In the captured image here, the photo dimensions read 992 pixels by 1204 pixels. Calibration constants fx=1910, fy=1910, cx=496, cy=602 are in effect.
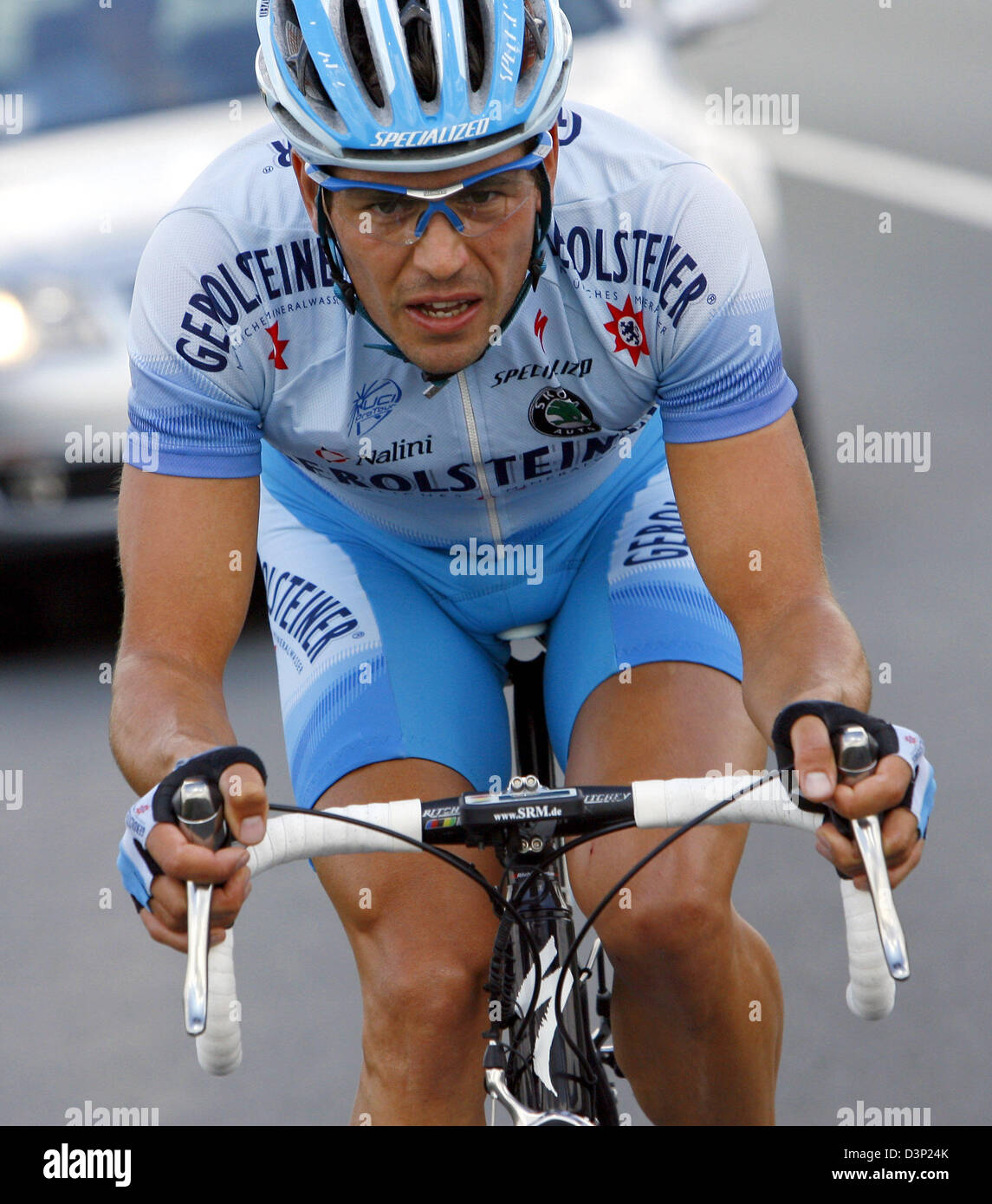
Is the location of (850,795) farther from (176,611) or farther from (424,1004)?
(176,611)

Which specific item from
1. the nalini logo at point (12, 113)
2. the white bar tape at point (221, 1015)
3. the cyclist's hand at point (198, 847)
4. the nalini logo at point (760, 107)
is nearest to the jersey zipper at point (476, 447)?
the cyclist's hand at point (198, 847)

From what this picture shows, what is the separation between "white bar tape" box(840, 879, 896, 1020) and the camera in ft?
7.72

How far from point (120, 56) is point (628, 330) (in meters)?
4.40

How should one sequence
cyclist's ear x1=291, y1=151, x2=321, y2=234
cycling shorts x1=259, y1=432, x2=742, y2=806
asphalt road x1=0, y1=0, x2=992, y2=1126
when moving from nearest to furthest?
1. cyclist's ear x1=291, y1=151, x2=321, y2=234
2. cycling shorts x1=259, y1=432, x2=742, y2=806
3. asphalt road x1=0, y1=0, x2=992, y2=1126

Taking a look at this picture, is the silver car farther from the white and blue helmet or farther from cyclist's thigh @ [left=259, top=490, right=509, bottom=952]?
the white and blue helmet

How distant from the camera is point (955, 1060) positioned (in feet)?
14.7

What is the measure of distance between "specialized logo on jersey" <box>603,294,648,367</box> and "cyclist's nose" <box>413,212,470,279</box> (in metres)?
0.43

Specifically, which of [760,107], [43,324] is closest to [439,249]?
[43,324]

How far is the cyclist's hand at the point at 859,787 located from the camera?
236 centimetres

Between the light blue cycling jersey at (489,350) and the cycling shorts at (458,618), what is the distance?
9.6 inches

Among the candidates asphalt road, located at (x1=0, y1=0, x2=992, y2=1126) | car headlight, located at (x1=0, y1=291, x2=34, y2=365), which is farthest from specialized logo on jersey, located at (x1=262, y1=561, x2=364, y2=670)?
car headlight, located at (x1=0, y1=291, x2=34, y2=365)

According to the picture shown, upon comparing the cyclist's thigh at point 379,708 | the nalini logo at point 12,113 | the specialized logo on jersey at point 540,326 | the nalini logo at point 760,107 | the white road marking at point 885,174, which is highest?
the nalini logo at point 760,107

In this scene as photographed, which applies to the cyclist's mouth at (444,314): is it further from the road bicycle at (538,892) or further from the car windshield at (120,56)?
the car windshield at (120,56)

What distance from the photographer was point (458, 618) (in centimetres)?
360
